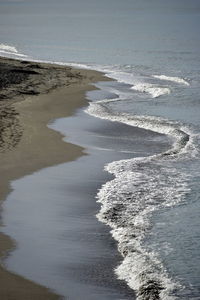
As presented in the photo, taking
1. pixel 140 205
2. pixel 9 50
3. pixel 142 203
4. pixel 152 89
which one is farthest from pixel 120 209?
pixel 9 50

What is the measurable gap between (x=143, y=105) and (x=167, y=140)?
8.98 m

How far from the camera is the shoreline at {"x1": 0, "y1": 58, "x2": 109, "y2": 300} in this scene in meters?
12.1

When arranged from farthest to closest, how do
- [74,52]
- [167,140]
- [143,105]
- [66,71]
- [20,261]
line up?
1. [74,52]
2. [66,71]
3. [143,105]
4. [167,140]
5. [20,261]

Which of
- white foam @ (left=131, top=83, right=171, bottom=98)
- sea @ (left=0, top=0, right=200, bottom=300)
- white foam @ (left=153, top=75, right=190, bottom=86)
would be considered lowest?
sea @ (left=0, top=0, right=200, bottom=300)

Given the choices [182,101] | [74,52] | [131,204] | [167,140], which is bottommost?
[131,204]

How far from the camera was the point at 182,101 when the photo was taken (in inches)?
1375

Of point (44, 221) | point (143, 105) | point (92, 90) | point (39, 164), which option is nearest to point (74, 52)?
point (92, 90)

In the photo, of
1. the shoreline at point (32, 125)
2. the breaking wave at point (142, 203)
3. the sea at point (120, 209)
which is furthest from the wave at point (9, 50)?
the breaking wave at point (142, 203)

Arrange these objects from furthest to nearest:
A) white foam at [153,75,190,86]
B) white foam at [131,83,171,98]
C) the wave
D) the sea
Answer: the wave → white foam at [153,75,190,86] → white foam at [131,83,171,98] → the sea

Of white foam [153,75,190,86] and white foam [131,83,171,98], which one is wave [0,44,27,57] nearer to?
white foam [153,75,190,86]

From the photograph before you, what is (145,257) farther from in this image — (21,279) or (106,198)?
(106,198)

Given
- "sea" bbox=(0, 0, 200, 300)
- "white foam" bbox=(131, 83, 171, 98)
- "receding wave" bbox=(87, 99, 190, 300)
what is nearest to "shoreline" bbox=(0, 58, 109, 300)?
"sea" bbox=(0, 0, 200, 300)

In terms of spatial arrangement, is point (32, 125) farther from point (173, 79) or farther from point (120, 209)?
point (173, 79)

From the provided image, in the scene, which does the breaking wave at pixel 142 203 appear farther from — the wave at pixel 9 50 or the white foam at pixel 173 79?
the wave at pixel 9 50
